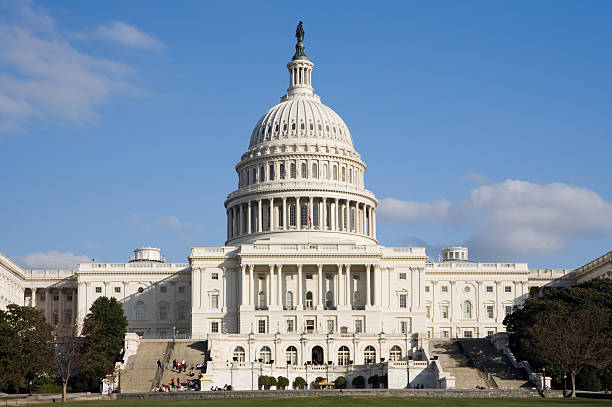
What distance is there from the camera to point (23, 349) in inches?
4092

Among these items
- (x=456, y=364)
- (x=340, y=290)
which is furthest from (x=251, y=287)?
(x=456, y=364)

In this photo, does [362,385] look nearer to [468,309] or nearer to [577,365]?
[577,365]

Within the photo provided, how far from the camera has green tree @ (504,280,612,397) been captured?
103562mm

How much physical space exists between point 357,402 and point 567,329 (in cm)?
3129

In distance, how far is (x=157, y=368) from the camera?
116 metres

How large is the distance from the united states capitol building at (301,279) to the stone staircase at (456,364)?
8.81 ft

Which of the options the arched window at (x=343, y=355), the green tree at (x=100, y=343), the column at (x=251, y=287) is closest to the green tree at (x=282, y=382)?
the arched window at (x=343, y=355)

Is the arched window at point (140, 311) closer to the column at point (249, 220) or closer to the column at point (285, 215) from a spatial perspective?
the column at point (249, 220)

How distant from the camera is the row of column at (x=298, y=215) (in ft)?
521

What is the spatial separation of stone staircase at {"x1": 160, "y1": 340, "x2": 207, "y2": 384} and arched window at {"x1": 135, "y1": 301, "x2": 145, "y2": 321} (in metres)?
30.7

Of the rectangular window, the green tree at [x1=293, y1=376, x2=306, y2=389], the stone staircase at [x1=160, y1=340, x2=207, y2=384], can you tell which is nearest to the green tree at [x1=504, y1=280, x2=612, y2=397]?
the green tree at [x1=293, y1=376, x2=306, y2=389]

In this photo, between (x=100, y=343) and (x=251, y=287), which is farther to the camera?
(x=251, y=287)

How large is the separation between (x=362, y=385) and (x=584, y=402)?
3413 centimetres

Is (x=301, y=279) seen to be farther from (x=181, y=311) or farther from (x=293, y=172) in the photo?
(x=293, y=172)
